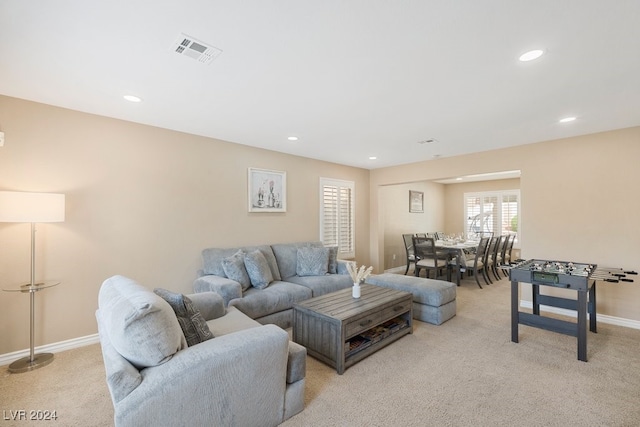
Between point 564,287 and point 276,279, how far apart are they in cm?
328

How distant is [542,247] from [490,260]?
7.04 ft

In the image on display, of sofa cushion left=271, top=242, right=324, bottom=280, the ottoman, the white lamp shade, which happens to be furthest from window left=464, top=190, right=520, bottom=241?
the white lamp shade

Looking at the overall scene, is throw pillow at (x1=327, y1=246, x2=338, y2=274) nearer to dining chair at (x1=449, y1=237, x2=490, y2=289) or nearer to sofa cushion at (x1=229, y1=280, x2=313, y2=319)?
sofa cushion at (x1=229, y1=280, x2=313, y2=319)

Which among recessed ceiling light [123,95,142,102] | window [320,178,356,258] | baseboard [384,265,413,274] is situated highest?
recessed ceiling light [123,95,142,102]

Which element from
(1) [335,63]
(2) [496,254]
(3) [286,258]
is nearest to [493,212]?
(2) [496,254]

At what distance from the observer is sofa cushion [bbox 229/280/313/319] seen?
311 cm

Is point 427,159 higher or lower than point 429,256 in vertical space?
higher

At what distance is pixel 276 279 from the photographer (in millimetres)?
4043

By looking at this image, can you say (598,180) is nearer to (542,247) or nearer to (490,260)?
(542,247)

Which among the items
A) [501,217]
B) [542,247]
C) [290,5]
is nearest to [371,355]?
[290,5]

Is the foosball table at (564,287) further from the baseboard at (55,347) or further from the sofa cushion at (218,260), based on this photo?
the baseboard at (55,347)

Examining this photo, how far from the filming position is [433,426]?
6.08 feet

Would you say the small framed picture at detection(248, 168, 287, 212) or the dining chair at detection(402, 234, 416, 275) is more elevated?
the small framed picture at detection(248, 168, 287, 212)

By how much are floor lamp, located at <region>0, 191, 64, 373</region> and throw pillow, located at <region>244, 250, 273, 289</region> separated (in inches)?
74.5
